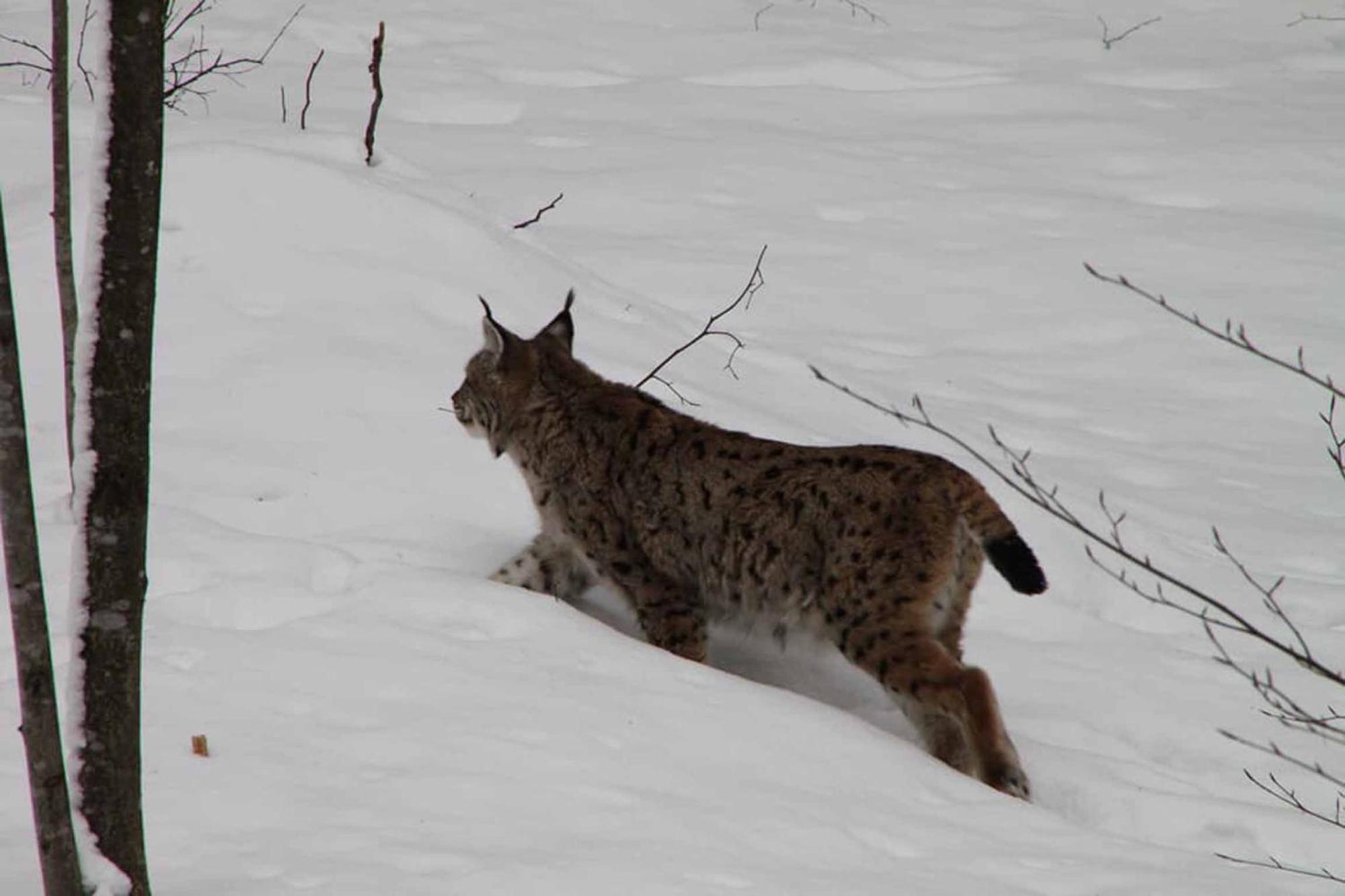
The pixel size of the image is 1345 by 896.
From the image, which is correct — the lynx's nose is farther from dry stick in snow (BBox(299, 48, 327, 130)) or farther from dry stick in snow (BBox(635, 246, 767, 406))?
dry stick in snow (BBox(299, 48, 327, 130))

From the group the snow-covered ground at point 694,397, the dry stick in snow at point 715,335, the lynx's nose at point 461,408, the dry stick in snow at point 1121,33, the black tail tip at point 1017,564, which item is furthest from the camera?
the dry stick in snow at point 1121,33

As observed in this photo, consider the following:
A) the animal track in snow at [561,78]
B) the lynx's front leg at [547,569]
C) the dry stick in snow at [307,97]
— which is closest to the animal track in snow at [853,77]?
the animal track in snow at [561,78]

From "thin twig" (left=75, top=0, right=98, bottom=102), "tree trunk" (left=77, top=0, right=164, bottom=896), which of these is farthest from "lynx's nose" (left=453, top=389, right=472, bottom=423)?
"thin twig" (left=75, top=0, right=98, bottom=102)

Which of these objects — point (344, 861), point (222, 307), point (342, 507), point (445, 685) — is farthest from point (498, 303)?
point (344, 861)

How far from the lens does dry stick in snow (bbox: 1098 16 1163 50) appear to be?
15.0 meters

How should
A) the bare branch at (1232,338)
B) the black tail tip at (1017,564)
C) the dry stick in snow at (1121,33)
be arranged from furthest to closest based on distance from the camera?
the dry stick in snow at (1121,33) < the black tail tip at (1017,564) < the bare branch at (1232,338)

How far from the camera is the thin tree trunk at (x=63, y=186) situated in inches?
206

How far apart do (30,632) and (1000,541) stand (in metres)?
2.98

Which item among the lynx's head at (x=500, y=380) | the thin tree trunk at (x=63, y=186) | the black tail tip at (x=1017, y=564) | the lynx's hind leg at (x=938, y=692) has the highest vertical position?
the thin tree trunk at (x=63, y=186)

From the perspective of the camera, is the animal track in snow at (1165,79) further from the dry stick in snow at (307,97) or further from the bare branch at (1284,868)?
the bare branch at (1284,868)

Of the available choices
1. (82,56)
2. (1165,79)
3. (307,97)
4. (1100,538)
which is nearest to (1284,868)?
(1100,538)

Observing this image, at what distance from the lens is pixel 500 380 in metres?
6.10

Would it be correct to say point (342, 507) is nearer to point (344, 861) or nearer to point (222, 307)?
point (222, 307)

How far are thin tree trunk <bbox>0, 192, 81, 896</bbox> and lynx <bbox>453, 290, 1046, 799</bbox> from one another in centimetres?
278
